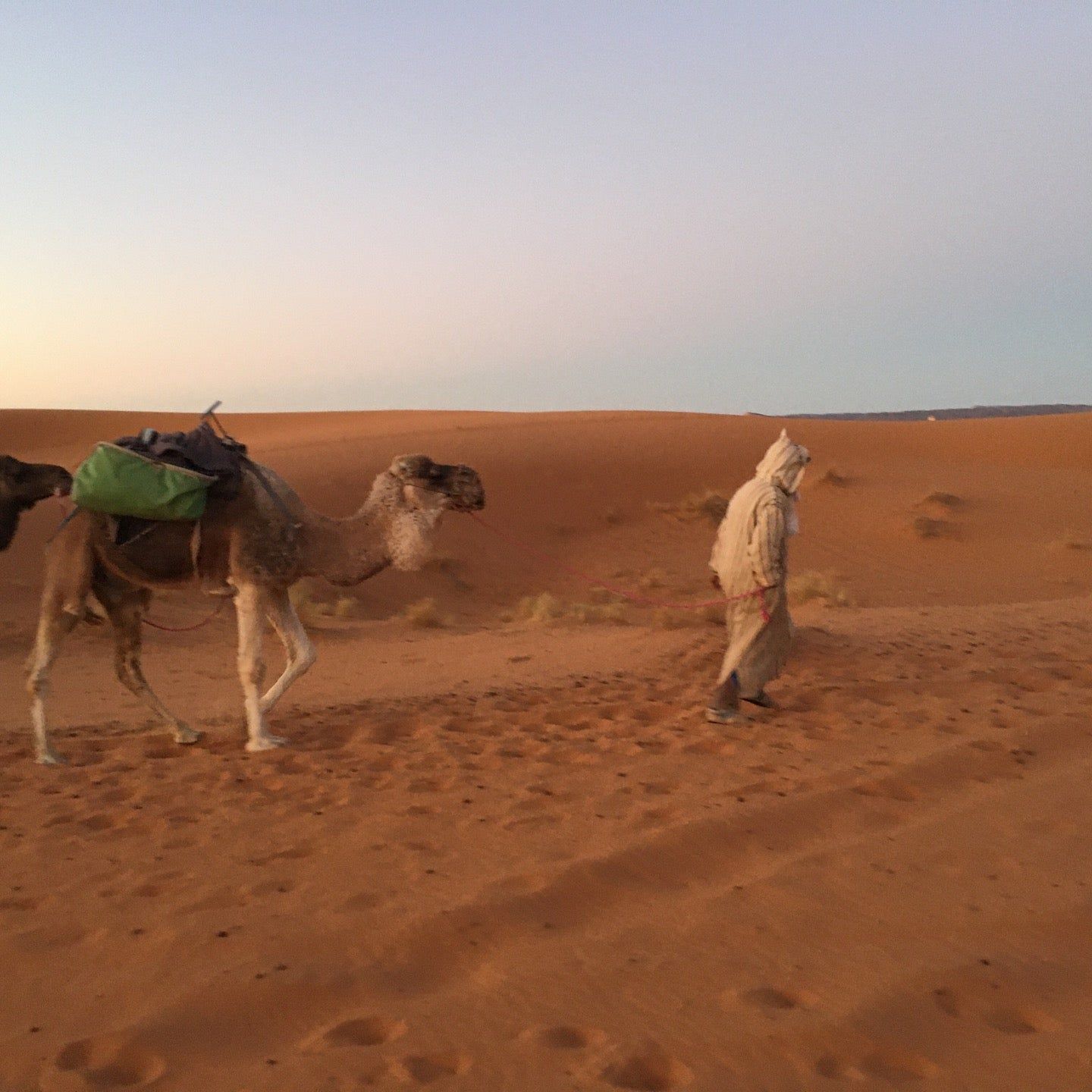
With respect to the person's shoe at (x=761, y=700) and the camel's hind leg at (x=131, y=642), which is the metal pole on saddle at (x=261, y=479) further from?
the person's shoe at (x=761, y=700)

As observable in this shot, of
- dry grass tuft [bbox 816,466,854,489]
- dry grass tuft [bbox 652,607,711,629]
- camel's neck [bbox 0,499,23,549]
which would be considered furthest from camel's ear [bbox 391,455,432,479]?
dry grass tuft [bbox 816,466,854,489]

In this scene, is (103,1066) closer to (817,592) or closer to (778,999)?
(778,999)

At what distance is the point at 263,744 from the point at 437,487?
7.08 ft

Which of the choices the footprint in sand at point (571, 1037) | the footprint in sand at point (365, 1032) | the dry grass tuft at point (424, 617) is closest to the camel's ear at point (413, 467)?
the footprint in sand at point (365, 1032)

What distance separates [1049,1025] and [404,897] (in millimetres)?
2522

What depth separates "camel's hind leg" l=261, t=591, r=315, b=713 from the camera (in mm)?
7102

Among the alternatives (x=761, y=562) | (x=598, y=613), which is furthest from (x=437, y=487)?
(x=598, y=613)

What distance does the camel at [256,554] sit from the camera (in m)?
6.84

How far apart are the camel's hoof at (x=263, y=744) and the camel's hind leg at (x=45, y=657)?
127 centimetres

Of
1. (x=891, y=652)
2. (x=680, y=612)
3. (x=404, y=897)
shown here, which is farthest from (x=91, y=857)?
(x=680, y=612)

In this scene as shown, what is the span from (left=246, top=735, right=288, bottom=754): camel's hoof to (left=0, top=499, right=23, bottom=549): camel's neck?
85.3 inches

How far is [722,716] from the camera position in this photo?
24.8ft

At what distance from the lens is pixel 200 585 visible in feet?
23.0

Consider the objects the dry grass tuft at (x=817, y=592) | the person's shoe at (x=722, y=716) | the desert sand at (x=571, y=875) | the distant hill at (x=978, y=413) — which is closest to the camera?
the desert sand at (x=571, y=875)
